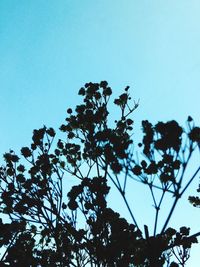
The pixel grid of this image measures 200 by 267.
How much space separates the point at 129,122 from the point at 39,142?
308cm

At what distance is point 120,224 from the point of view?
324 inches

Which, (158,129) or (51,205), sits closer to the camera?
(158,129)

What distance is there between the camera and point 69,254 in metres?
9.59

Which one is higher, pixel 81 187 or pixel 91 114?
pixel 91 114

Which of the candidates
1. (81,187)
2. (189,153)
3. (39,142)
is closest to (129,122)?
(39,142)

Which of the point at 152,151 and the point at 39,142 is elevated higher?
the point at 39,142

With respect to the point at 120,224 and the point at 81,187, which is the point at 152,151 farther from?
the point at 120,224

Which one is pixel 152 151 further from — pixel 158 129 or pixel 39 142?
pixel 39 142

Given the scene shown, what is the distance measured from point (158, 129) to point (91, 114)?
3.73 metres

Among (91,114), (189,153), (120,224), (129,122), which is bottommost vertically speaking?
(120,224)

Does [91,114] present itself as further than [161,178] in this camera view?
Yes

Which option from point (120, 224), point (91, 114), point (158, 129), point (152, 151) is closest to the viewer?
point (158, 129)

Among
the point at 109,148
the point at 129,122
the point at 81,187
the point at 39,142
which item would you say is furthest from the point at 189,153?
the point at 39,142

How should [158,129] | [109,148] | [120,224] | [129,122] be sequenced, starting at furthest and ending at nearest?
[129,122]
[120,224]
[109,148]
[158,129]
